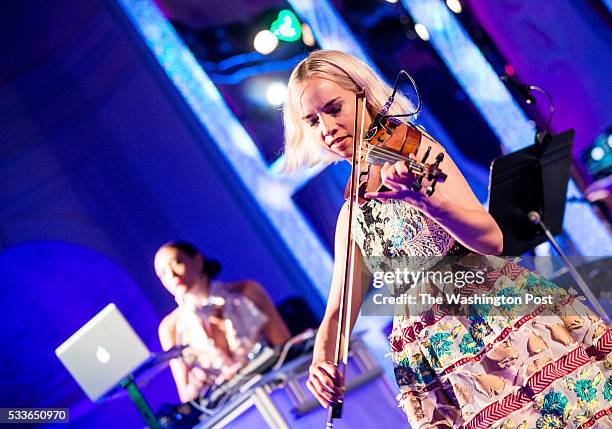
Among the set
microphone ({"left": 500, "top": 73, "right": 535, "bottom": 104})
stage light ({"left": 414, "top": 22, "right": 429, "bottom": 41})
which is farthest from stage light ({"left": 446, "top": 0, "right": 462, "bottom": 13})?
microphone ({"left": 500, "top": 73, "right": 535, "bottom": 104})

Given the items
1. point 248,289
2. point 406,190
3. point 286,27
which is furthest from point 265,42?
point 406,190

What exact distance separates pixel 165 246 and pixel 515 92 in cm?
194

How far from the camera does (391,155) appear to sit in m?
1.74

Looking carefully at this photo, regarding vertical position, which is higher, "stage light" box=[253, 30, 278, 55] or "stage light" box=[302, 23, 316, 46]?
"stage light" box=[253, 30, 278, 55]

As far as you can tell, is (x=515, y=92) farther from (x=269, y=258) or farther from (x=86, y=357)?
(x=86, y=357)

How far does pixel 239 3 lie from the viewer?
10.6ft

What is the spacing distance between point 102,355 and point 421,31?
216 centimetres

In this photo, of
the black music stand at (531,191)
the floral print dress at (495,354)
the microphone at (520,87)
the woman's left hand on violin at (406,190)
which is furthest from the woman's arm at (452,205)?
the microphone at (520,87)

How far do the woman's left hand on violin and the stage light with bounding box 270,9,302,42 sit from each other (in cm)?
165

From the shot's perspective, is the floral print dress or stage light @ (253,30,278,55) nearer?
the floral print dress

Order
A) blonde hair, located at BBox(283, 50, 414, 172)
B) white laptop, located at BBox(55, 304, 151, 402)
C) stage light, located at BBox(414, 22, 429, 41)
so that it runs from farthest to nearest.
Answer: stage light, located at BBox(414, 22, 429, 41) < white laptop, located at BBox(55, 304, 151, 402) < blonde hair, located at BBox(283, 50, 414, 172)

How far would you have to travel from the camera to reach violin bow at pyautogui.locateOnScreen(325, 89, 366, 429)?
67.8 inches

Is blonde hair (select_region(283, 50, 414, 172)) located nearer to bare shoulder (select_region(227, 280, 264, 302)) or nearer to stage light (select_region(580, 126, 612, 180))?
bare shoulder (select_region(227, 280, 264, 302))

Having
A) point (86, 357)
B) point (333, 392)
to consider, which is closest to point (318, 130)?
point (333, 392)
